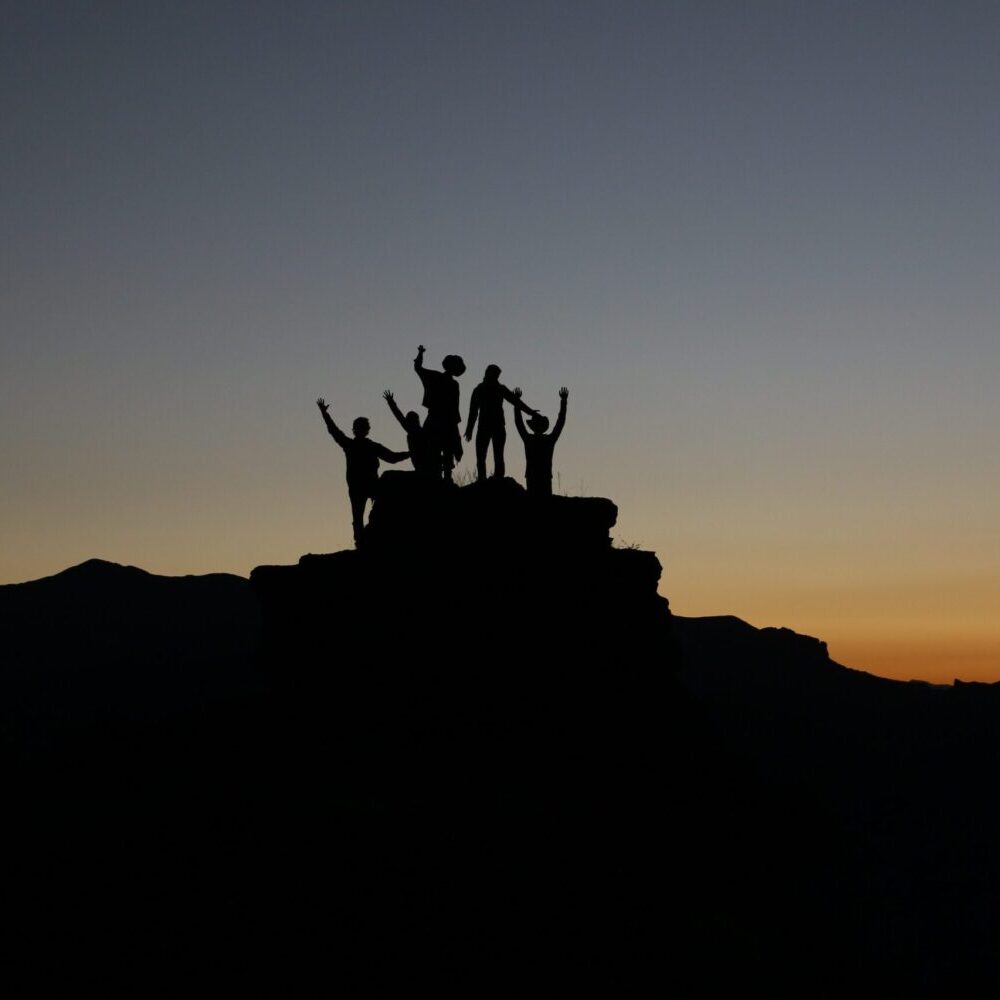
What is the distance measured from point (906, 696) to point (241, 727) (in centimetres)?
15319

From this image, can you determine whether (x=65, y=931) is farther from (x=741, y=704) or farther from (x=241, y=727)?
(x=741, y=704)

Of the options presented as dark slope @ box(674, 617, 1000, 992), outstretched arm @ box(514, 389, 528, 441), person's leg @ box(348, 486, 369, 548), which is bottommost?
dark slope @ box(674, 617, 1000, 992)

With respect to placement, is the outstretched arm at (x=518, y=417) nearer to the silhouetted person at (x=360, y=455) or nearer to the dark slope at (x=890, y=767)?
the silhouetted person at (x=360, y=455)

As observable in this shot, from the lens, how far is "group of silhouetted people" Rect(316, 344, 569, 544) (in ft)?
64.6

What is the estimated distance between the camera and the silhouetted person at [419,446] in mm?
20016

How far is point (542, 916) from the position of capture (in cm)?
1645

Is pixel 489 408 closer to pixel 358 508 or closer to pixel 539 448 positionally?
pixel 539 448

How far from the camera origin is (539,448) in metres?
20.3

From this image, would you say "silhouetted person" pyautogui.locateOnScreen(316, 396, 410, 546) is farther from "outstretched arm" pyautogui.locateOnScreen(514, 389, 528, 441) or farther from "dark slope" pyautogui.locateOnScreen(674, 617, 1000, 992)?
"dark slope" pyautogui.locateOnScreen(674, 617, 1000, 992)

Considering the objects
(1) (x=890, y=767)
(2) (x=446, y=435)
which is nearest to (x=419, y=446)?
(2) (x=446, y=435)

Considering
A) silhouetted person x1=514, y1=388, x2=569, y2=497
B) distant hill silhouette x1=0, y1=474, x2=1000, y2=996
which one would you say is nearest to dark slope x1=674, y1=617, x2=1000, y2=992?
distant hill silhouette x1=0, y1=474, x2=1000, y2=996

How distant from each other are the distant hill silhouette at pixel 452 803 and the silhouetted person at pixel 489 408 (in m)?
0.90

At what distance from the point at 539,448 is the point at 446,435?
1.74 metres

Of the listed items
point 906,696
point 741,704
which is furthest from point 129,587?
point 906,696
